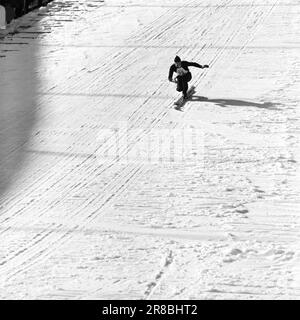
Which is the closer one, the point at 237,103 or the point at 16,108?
the point at 16,108

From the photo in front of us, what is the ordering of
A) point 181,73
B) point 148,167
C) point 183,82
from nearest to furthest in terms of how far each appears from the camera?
1. point 148,167
2. point 181,73
3. point 183,82

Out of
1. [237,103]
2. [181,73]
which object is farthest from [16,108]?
[237,103]

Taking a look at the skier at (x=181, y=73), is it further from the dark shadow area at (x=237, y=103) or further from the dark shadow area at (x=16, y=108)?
the dark shadow area at (x=16, y=108)

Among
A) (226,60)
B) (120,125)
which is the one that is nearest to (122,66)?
(226,60)

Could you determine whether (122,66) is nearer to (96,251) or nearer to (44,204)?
(44,204)

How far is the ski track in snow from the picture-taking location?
40.7 ft

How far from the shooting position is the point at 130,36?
27.0m

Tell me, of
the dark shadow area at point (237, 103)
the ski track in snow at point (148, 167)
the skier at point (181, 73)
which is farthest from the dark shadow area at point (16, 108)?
the dark shadow area at point (237, 103)

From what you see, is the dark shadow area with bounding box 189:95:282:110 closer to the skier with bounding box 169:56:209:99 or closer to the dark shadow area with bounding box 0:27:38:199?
the skier with bounding box 169:56:209:99

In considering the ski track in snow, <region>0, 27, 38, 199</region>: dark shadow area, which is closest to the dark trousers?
the ski track in snow

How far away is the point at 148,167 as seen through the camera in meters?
16.6

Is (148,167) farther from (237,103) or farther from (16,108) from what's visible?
(16,108)

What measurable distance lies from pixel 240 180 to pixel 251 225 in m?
2.04

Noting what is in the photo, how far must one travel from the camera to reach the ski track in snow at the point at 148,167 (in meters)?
12.4
